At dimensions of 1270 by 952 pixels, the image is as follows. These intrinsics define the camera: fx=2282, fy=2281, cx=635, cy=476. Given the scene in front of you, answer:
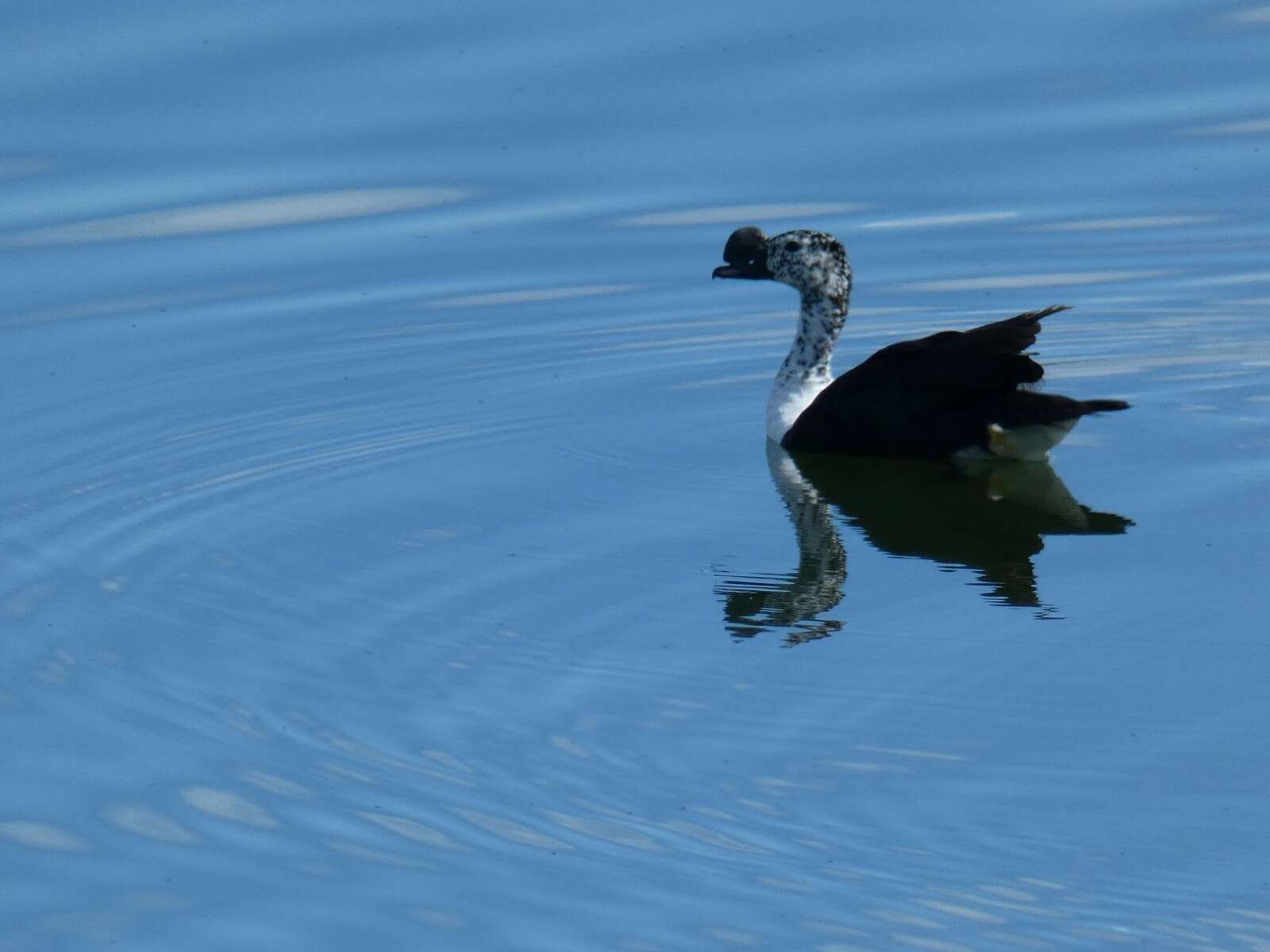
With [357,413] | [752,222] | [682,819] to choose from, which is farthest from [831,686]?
[752,222]

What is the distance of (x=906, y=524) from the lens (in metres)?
9.49

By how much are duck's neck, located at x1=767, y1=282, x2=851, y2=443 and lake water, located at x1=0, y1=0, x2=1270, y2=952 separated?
17.0 inches

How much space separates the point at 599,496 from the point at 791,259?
247 cm

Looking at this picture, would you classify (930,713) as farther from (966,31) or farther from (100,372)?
(966,31)

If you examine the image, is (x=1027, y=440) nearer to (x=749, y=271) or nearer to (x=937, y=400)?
(x=937, y=400)

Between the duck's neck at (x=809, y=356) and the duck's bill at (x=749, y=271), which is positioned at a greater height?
the duck's bill at (x=749, y=271)

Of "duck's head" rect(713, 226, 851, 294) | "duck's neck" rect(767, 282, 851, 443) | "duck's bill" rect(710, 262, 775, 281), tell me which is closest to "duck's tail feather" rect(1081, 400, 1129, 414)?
"duck's neck" rect(767, 282, 851, 443)

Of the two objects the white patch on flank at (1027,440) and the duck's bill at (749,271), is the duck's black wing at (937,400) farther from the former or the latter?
the duck's bill at (749,271)

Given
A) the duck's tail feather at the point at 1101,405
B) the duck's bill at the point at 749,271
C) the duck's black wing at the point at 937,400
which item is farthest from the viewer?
the duck's bill at the point at 749,271

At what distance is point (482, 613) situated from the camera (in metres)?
8.17

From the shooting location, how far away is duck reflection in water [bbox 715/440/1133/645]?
8234 millimetres

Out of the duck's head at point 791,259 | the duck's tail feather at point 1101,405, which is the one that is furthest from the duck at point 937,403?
the duck's head at point 791,259

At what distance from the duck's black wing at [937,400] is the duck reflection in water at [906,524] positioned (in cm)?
13

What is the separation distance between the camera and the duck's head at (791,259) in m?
11.5
